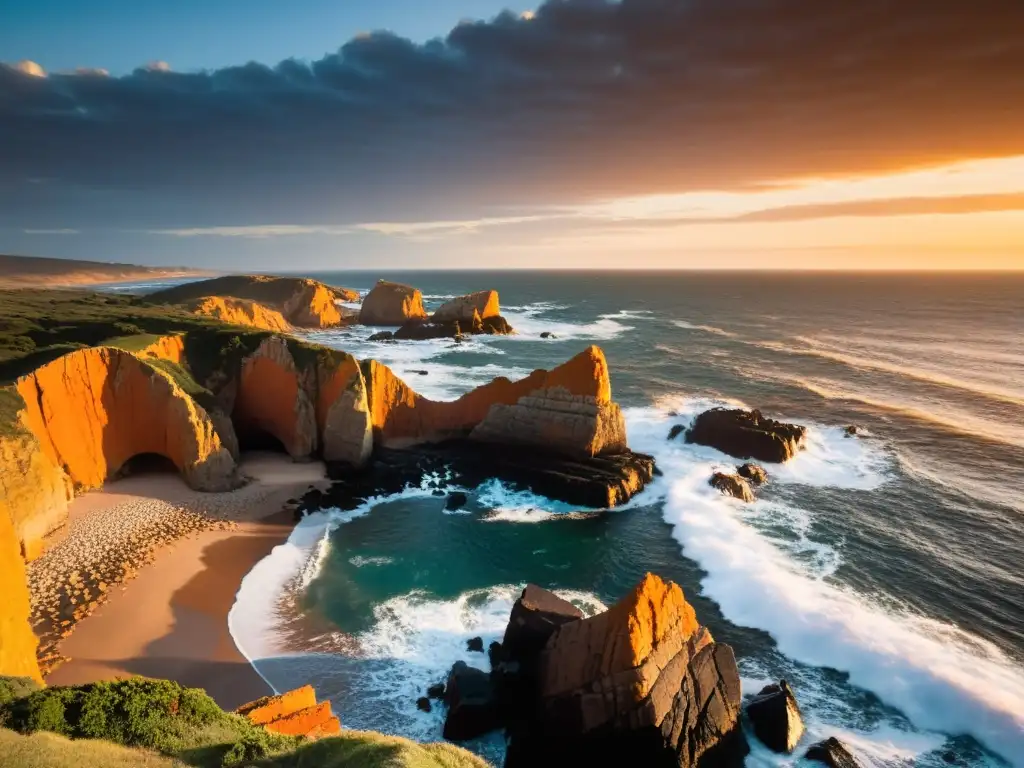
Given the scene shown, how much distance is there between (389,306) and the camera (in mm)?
91750

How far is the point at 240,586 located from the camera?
2164 centimetres

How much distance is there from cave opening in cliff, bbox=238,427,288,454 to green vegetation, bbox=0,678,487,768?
23.0 metres

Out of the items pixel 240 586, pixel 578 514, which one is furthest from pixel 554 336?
pixel 240 586

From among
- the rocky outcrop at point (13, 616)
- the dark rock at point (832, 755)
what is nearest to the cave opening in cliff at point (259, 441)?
the rocky outcrop at point (13, 616)

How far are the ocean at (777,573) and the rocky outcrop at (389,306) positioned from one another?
45.6 meters

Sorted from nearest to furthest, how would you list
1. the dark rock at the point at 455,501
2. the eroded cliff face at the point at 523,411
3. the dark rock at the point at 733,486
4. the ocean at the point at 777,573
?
the ocean at the point at 777,573, the dark rock at the point at 455,501, the dark rock at the point at 733,486, the eroded cliff face at the point at 523,411

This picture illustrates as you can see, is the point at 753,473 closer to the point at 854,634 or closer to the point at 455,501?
the point at 854,634

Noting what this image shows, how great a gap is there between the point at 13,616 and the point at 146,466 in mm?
16803

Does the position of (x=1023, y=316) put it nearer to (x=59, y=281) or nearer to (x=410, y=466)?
(x=410, y=466)

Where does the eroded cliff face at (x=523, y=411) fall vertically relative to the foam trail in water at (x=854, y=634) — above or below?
above

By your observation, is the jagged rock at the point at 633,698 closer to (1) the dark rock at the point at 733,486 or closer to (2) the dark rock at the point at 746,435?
(1) the dark rock at the point at 733,486

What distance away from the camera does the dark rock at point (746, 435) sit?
36188 mm

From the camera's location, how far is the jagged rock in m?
14.6

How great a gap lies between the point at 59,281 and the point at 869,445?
740 feet
